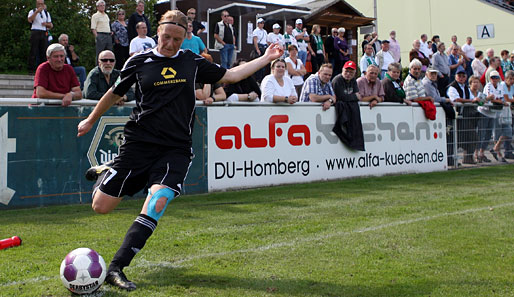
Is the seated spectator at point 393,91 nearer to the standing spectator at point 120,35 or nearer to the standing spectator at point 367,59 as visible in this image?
the standing spectator at point 367,59

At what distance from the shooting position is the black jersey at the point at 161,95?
531 centimetres

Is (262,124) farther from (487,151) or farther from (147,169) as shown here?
(487,151)

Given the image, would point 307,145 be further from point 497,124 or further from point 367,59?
point 497,124

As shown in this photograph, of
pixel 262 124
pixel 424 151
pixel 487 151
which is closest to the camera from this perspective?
pixel 262 124

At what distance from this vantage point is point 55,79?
10.1 m

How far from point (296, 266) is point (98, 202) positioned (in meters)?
1.84

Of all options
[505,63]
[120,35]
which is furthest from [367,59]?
[120,35]

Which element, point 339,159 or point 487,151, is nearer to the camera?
point 339,159

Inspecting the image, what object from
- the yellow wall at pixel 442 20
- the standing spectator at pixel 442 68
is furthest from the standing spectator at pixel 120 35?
the yellow wall at pixel 442 20

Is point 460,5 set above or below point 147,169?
above

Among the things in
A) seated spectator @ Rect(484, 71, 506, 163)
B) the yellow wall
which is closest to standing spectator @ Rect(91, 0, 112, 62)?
seated spectator @ Rect(484, 71, 506, 163)

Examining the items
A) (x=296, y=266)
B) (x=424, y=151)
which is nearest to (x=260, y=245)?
(x=296, y=266)

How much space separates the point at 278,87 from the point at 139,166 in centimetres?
752

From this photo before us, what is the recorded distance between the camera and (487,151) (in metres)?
16.4
